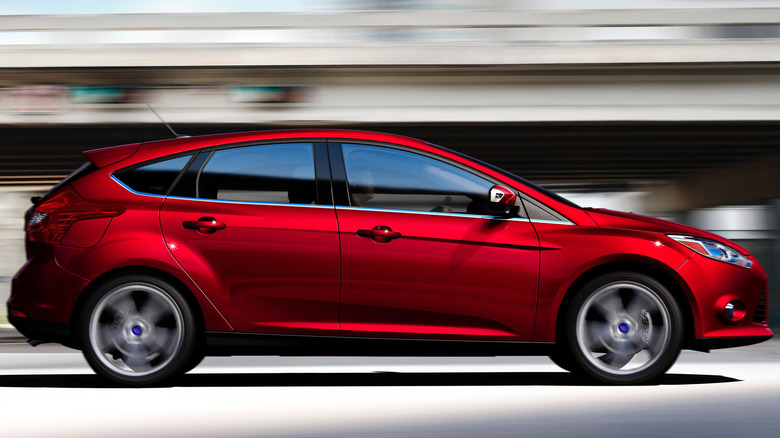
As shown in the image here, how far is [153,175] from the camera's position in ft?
19.4

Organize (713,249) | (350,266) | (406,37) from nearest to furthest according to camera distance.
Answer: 1. (350,266)
2. (713,249)
3. (406,37)

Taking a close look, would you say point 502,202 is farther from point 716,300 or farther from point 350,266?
point 716,300

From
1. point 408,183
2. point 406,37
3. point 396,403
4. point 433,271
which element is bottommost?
point 396,403

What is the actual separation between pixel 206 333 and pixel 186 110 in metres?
10.8

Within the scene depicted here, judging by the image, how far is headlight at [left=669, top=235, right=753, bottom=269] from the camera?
5.85 meters

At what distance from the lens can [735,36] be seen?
52.1ft

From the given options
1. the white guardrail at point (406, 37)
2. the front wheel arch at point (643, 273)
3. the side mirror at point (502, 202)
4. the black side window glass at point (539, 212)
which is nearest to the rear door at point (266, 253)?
the side mirror at point (502, 202)

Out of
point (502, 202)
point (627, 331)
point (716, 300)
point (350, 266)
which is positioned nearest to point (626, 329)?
point (627, 331)

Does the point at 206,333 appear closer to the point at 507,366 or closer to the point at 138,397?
the point at 138,397

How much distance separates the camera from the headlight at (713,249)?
230 inches

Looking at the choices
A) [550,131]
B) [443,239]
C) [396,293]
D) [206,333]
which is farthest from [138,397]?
[550,131]

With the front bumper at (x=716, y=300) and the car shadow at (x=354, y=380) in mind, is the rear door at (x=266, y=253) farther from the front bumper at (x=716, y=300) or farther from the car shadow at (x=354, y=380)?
the front bumper at (x=716, y=300)

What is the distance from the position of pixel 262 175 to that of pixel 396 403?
1539 millimetres

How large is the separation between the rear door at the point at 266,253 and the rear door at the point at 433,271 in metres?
Answer: 0.10
